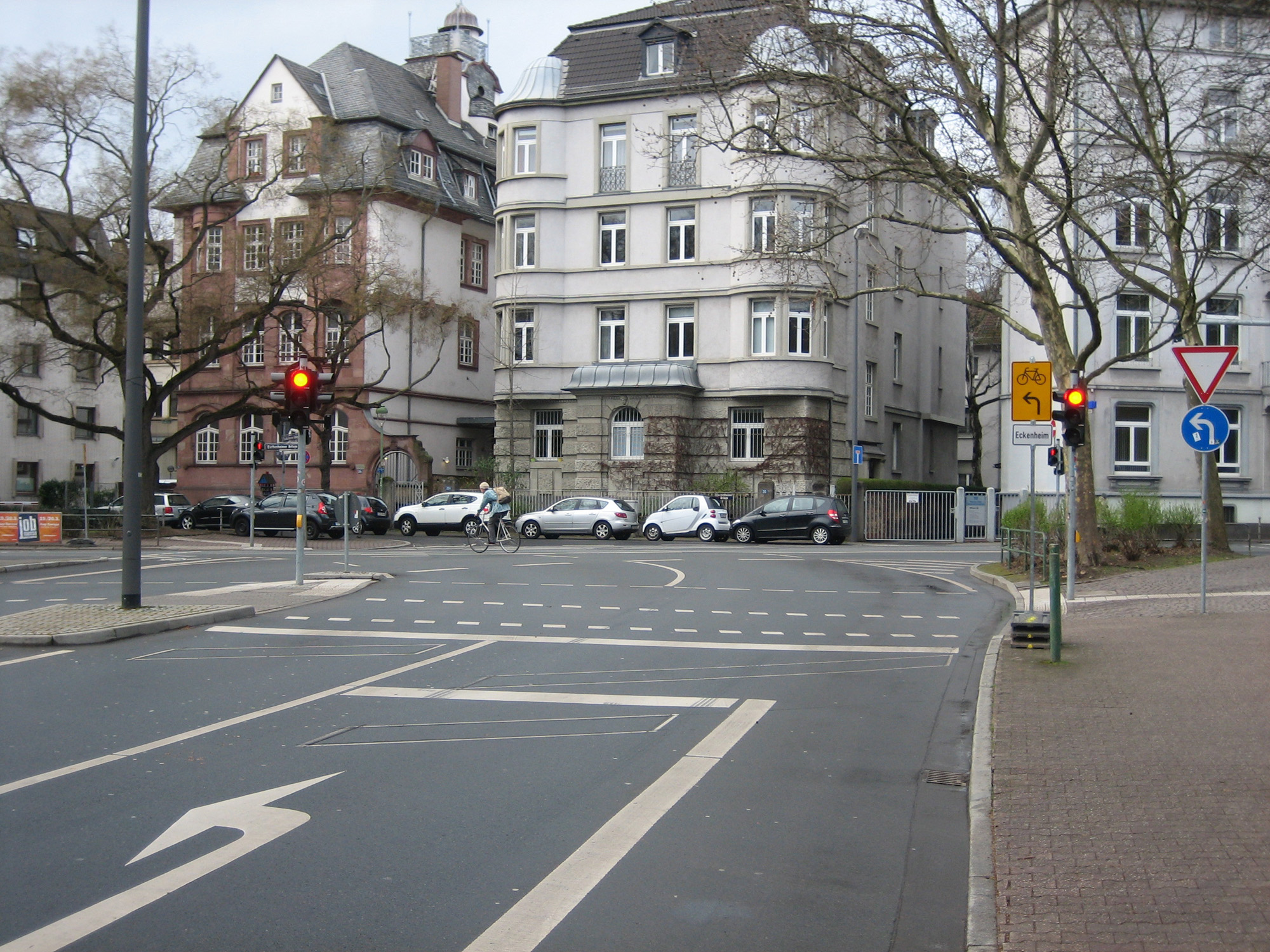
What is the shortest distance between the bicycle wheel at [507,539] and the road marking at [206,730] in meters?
18.8

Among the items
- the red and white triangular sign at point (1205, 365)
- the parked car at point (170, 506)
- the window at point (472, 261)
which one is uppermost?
the window at point (472, 261)

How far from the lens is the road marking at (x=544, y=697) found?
32.0 feet

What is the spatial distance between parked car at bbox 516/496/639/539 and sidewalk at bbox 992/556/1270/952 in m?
27.2

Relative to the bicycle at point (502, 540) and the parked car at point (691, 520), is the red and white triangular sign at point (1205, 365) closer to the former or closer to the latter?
the bicycle at point (502, 540)

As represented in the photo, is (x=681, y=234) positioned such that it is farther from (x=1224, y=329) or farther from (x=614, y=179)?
(x=1224, y=329)

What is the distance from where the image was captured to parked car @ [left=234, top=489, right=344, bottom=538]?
40.6 m

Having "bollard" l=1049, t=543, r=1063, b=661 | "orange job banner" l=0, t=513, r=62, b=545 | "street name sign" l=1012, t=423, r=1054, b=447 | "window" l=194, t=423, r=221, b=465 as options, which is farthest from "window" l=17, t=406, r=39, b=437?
"bollard" l=1049, t=543, r=1063, b=661

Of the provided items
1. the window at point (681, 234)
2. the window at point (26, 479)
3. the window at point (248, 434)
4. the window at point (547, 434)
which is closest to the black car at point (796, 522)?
the window at point (547, 434)

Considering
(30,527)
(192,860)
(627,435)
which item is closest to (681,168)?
(627,435)

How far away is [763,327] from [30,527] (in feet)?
77.6

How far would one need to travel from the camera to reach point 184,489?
2062 inches

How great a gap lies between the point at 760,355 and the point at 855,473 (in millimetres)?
Answer: 5652

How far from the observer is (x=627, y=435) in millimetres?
43969


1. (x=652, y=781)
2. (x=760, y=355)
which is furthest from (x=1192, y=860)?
(x=760, y=355)
